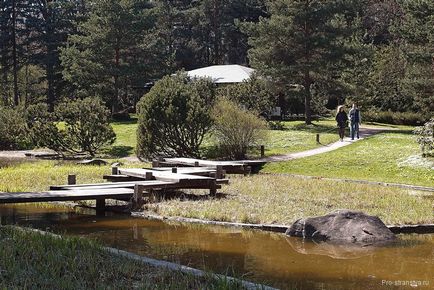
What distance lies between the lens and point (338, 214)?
11250 millimetres

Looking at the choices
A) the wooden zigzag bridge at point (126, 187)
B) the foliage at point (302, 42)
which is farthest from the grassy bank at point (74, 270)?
the foliage at point (302, 42)

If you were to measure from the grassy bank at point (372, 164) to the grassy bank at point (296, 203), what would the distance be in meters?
3.16

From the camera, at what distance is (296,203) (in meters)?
14.7

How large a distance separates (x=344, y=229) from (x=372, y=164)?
1301 centimetres

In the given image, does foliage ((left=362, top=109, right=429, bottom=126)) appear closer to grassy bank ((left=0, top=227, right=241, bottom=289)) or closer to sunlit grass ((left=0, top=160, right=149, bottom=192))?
sunlit grass ((left=0, top=160, right=149, bottom=192))

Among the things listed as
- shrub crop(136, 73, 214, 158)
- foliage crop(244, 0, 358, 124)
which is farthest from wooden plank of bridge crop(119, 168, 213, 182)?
foliage crop(244, 0, 358, 124)

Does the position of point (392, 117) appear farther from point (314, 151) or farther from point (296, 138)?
point (314, 151)

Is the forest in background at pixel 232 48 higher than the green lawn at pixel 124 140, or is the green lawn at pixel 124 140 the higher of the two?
the forest in background at pixel 232 48

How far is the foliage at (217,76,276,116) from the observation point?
36.0 metres

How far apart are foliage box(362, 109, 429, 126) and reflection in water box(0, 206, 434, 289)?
33454 mm

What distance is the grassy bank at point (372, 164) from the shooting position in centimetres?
2147

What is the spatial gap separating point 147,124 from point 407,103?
26272mm

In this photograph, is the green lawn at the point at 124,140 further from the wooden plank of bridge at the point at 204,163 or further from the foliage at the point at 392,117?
the foliage at the point at 392,117

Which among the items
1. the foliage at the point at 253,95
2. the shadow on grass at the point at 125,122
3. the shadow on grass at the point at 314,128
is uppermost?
the foliage at the point at 253,95
